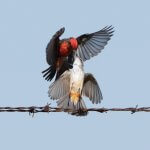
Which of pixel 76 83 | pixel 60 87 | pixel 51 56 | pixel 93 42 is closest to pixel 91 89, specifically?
pixel 76 83

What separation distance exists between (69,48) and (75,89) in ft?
6.50

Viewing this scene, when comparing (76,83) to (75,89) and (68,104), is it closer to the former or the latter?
(75,89)

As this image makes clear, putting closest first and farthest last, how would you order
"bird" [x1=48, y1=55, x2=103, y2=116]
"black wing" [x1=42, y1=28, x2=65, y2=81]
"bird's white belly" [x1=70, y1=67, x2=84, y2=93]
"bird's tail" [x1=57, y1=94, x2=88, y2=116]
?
"bird's tail" [x1=57, y1=94, x2=88, y2=116] → "bird" [x1=48, y1=55, x2=103, y2=116] → "bird's white belly" [x1=70, y1=67, x2=84, y2=93] → "black wing" [x1=42, y1=28, x2=65, y2=81]

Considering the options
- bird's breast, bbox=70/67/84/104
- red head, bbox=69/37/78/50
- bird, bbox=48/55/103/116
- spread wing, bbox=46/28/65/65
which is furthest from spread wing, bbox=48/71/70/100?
red head, bbox=69/37/78/50

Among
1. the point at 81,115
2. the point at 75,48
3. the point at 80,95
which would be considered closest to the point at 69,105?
the point at 80,95

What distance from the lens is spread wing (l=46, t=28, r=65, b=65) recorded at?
34.7 ft

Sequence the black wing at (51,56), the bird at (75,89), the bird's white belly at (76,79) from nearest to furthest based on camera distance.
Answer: the bird at (75,89), the bird's white belly at (76,79), the black wing at (51,56)

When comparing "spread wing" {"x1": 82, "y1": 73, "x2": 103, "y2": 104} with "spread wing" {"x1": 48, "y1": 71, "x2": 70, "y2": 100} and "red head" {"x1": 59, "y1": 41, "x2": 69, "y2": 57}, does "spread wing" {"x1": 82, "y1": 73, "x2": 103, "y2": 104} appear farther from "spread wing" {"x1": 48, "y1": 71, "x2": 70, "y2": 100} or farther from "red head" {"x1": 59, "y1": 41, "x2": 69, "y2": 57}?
"red head" {"x1": 59, "y1": 41, "x2": 69, "y2": 57}

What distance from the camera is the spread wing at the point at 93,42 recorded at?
11.8 meters

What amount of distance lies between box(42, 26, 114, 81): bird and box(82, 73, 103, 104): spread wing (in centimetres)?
93

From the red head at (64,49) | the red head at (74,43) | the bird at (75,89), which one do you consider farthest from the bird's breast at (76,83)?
the red head at (74,43)

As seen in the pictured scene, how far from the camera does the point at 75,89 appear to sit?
30.5 ft

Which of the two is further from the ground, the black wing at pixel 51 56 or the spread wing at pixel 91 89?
the black wing at pixel 51 56

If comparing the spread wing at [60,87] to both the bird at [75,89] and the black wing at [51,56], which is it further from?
the black wing at [51,56]
